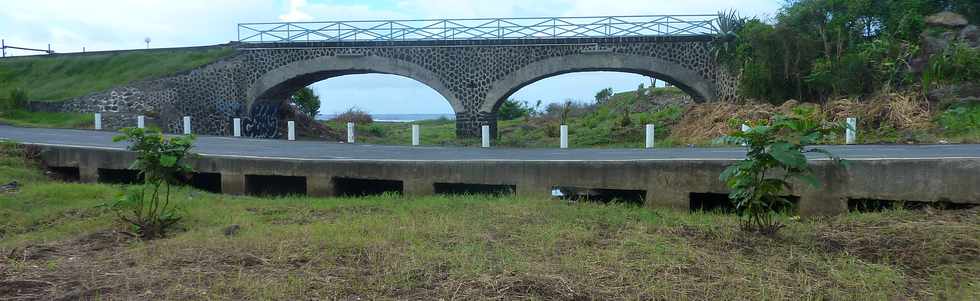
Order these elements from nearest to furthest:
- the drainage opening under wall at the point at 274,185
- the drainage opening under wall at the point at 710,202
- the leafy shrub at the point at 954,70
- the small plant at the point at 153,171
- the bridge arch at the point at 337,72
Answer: the small plant at the point at 153,171 → the drainage opening under wall at the point at 710,202 → the drainage opening under wall at the point at 274,185 → the leafy shrub at the point at 954,70 → the bridge arch at the point at 337,72

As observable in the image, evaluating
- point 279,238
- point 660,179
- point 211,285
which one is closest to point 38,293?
point 211,285

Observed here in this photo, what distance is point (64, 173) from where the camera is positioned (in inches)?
579

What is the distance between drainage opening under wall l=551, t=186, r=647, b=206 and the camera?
10266mm

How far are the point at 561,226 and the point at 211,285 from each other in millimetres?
3607

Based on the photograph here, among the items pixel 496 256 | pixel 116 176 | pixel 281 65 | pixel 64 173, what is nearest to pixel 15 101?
pixel 281 65

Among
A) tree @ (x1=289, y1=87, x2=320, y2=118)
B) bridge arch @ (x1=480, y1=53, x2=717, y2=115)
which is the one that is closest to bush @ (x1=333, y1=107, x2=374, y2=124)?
tree @ (x1=289, y1=87, x2=320, y2=118)

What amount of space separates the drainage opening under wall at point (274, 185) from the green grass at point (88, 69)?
17.1 metres

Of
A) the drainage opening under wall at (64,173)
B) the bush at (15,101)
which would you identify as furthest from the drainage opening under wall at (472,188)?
the bush at (15,101)

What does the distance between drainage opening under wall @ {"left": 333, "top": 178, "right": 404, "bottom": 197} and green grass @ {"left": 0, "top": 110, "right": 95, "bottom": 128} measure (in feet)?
57.6

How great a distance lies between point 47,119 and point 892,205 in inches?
1068

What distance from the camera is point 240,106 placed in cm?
2792

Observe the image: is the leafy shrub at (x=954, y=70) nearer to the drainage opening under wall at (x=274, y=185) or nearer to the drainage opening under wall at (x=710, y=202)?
the drainage opening under wall at (x=710, y=202)

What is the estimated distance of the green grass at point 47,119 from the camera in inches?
984

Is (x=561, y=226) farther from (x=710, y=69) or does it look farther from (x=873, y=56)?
(x=710, y=69)
